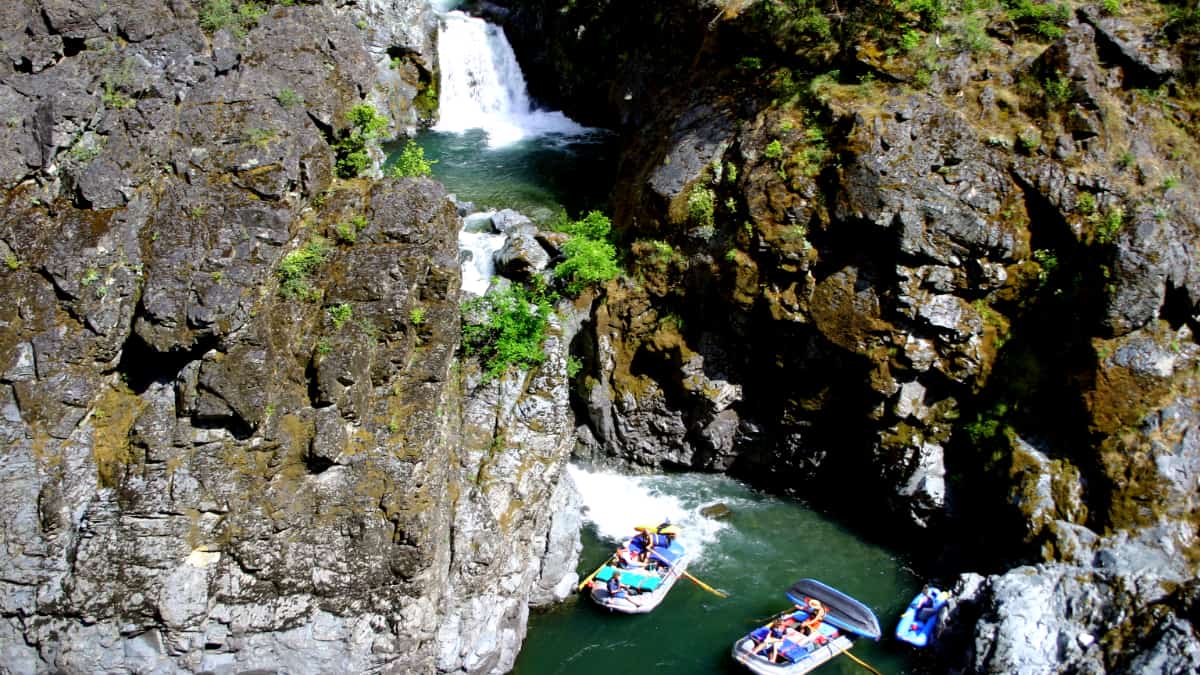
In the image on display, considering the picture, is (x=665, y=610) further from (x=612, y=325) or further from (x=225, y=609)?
(x=225, y=609)

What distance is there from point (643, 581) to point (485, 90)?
1808cm

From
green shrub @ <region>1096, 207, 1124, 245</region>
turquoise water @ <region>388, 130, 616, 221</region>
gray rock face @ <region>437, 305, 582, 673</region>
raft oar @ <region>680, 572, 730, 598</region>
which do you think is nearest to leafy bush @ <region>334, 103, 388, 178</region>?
gray rock face @ <region>437, 305, 582, 673</region>

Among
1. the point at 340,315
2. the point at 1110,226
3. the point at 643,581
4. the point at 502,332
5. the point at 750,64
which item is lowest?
the point at 643,581

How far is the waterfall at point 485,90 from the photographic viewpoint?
28.2 m

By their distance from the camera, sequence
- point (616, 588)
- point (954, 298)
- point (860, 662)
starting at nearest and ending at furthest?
point (860, 662), point (616, 588), point (954, 298)

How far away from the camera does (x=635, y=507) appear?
19.9 metres

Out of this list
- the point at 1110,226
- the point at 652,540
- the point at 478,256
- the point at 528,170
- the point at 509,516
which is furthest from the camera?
the point at 528,170

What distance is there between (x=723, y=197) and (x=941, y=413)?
258 inches

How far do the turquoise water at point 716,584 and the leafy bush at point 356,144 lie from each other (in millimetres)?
8650

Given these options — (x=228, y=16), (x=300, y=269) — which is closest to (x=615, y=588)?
(x=300, y=269)

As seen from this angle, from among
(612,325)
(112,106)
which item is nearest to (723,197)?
(612,325)

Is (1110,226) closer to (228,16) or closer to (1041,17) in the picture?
(1041,17)

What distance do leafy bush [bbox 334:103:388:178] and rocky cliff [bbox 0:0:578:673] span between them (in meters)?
0.23

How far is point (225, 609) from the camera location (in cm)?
1385
